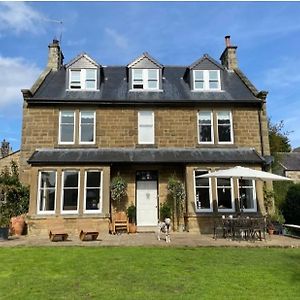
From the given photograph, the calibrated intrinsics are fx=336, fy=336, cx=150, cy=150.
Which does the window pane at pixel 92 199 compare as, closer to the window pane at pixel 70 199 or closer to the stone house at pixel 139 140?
the stone house at pixel 139 140

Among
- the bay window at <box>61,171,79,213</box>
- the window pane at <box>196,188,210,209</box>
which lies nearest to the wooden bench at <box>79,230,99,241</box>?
the bay window at <box>61,171,79,213</box>

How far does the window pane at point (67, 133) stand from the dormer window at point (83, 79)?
2.56m

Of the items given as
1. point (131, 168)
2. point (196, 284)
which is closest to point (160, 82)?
point (131, 168)

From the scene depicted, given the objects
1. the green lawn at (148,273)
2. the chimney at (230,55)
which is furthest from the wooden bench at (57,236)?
the chimney at (230,55)

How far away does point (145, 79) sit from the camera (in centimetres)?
1984

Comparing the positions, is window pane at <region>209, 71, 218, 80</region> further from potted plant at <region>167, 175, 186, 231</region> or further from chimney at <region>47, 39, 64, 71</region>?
chimney at <region>47, 39, 64, 71</region>

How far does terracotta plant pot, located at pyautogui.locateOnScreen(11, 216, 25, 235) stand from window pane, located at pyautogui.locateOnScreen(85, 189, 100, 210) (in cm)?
312

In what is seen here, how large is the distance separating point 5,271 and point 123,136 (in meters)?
10.9

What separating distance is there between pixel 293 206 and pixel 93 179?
36.3 ft

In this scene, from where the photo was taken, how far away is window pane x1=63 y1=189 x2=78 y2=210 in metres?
16.7

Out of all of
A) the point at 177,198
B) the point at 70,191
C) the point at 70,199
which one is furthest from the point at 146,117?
the point at 70,199

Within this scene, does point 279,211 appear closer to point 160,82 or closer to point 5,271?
point 160,82

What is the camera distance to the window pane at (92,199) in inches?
662

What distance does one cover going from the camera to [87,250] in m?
11.0
